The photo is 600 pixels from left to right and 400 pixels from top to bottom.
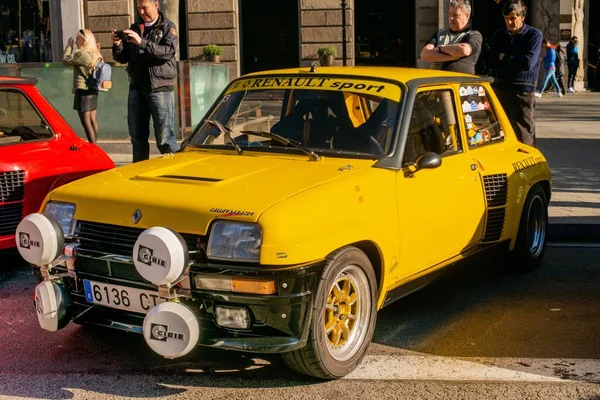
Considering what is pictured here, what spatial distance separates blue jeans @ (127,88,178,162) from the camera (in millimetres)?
8727

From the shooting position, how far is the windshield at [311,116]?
17.7ft

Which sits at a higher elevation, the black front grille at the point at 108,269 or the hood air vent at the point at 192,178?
the hood air vent at the point at 192,178

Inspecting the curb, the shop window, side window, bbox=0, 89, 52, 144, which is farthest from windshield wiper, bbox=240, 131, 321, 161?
the shop window

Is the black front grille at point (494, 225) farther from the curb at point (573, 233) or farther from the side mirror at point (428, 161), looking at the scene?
the curb at point (573, 233)

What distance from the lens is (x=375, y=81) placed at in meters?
5.68

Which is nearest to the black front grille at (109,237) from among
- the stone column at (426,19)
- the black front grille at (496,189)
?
the black front grille at (496,189)

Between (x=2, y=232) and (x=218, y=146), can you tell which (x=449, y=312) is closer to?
(x=218, y=146)

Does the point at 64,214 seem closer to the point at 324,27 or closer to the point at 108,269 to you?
the point at 108,269

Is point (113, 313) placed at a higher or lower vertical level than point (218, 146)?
lower

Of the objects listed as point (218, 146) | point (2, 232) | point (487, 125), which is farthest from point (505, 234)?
point (2, 232)

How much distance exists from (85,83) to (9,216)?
6.16 meters

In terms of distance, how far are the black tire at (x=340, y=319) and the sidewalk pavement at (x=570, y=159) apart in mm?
3943

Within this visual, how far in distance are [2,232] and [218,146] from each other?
201 cm

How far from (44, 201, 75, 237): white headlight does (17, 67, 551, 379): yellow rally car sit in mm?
11
